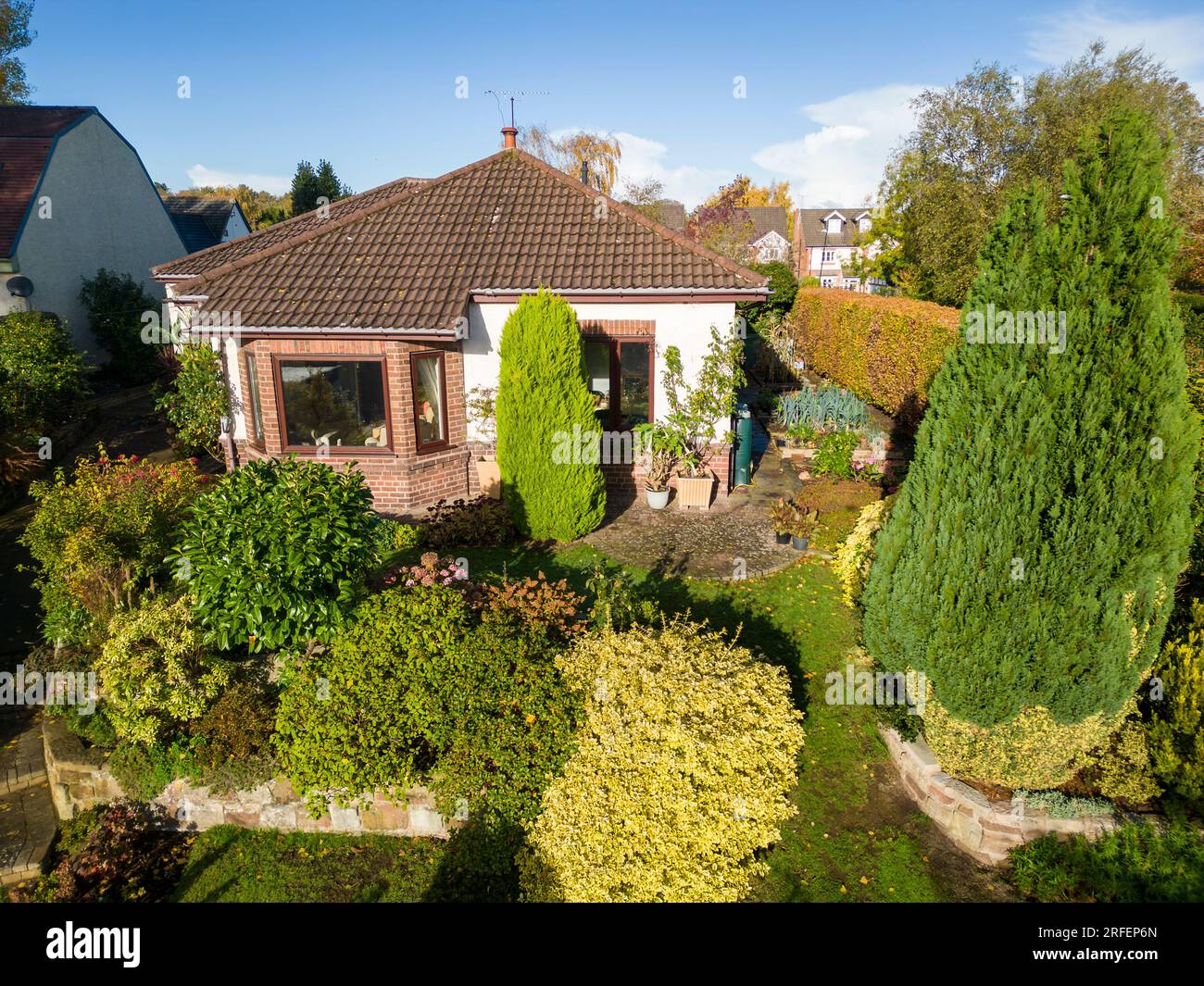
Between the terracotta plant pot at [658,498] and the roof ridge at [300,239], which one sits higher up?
the roof ridge at [300,239]

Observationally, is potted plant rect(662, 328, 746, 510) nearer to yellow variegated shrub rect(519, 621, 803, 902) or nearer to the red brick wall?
the red brick wall

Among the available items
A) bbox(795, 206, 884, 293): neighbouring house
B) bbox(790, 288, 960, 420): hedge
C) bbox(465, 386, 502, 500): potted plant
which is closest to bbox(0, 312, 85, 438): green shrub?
bbox(465, 386, 502, 500): potted plant

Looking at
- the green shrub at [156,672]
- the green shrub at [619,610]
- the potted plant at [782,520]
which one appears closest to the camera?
the green shrub at [156,672]

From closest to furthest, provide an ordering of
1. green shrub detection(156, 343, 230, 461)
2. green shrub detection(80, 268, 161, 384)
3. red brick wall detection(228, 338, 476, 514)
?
red brick wall detection(228, 338, 476, 514) < green shrub detection(156, 343, 230, 461) < green shrub detection(80, 268, 161, 384)

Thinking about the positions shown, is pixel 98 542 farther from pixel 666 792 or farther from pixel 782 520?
pixel 782 520

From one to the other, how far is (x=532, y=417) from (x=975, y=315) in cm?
749

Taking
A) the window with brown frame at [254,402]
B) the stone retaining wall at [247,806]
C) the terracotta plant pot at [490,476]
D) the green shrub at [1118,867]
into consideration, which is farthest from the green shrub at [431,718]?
the window with brown frame at [254,402]

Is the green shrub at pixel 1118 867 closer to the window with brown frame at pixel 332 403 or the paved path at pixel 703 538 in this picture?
the paved path at pixel 703 538

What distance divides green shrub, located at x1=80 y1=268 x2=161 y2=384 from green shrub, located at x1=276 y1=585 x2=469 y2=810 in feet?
68.5

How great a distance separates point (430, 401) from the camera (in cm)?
1355

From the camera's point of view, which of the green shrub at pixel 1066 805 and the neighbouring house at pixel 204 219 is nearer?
the green shrub at pixel 1066 805

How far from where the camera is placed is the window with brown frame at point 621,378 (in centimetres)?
1401

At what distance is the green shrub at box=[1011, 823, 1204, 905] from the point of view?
5.43m

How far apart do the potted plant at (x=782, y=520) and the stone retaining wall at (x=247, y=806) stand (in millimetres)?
7606
